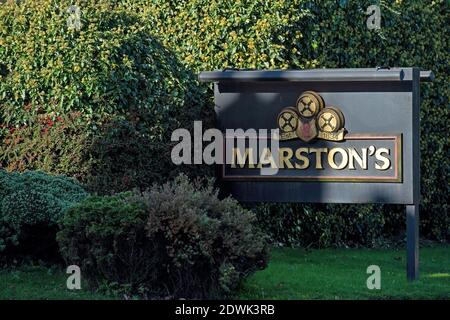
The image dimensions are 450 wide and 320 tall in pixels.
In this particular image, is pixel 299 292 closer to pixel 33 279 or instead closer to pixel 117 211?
pixel 117 211

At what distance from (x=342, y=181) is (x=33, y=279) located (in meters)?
3.47

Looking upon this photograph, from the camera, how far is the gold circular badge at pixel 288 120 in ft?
39.2

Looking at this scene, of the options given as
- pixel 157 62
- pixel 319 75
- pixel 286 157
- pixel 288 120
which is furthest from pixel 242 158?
pixel 157 62

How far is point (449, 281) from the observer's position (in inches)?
461

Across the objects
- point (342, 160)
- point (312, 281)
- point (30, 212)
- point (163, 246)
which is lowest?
point (312, 281)

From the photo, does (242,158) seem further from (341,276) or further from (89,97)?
(89,97)

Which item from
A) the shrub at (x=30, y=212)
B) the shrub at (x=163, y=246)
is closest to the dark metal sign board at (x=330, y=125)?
the shrub at (x=163, y=246)

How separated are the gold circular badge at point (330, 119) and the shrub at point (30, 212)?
9.13 ft

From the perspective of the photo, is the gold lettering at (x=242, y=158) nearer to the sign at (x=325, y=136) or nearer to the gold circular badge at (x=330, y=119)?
the sign at (x=325, y=136)

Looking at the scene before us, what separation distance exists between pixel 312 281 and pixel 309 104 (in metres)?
2.02

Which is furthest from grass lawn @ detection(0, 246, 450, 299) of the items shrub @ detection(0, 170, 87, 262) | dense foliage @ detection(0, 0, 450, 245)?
dense foliage @ detection(0, 0, 450, 245)

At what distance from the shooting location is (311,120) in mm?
11875

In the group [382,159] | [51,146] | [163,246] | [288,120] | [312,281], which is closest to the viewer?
[163,246]

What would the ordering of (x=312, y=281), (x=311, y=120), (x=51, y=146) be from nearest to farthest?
(x=312, y=281)
(x=311, y=120)
(x=51, y=146)
